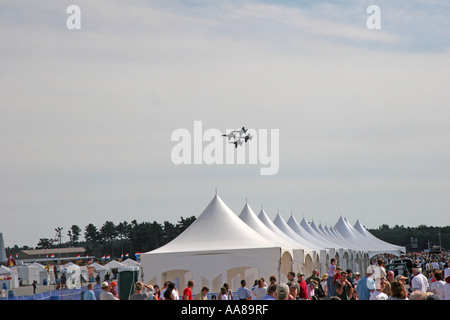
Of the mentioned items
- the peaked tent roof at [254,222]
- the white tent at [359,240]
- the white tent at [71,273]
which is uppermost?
the peaked tent roof at [254,222]

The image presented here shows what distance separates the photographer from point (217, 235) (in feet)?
100

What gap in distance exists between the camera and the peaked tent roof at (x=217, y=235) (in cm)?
Result: 2959

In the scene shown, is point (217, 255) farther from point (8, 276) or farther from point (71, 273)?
point (8, 276)

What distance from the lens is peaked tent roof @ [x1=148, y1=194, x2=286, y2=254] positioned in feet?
97.1

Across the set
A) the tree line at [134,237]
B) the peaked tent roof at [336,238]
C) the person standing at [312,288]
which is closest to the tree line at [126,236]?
the tree line at [134,237]

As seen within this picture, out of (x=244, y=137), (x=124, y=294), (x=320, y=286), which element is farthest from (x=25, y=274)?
(x=320, y=286)

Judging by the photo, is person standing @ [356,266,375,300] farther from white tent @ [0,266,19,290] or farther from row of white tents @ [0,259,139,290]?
white tent @ [0,266,19,290]

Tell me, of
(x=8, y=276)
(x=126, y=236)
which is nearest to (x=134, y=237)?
(x=126, y=236)

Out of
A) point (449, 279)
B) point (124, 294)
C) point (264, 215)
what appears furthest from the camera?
point (264, 215)

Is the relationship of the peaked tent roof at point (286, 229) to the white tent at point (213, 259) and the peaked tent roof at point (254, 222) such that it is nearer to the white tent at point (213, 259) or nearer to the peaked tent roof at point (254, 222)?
the peaked tent roof at point (254, 222)

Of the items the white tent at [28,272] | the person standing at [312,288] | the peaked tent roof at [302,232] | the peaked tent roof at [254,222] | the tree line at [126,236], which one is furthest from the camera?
the tree line at [126,236]
